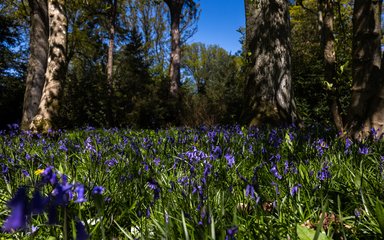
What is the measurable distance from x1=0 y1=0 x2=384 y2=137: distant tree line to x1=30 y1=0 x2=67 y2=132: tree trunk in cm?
2

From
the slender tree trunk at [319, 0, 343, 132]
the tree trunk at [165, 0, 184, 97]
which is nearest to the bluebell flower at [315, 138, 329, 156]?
the slender tree trunk at [319, 0, 343, 132]

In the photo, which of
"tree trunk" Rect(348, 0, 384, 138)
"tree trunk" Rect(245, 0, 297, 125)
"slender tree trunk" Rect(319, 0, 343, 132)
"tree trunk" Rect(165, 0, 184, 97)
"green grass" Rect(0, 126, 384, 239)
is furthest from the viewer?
"tree trunk" Rect(165, 0, 184, 97)

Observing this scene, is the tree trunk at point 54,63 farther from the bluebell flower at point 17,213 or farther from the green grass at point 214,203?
the bluebell flower at point 17,213

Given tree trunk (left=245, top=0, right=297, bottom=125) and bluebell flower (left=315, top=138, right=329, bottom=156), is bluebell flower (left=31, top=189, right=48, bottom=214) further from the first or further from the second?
tree trunk (left=245, top=0, right=297, bottom=125)

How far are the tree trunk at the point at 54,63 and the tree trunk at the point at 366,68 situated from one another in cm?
606

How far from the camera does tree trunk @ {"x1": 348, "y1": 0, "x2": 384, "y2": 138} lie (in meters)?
4.27

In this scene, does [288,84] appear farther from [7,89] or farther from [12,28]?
[12,28]

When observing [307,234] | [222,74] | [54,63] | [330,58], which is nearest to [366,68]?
[330,58]

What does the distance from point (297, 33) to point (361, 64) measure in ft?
67.3

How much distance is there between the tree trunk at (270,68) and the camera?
761 cm

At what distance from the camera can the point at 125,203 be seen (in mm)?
2074

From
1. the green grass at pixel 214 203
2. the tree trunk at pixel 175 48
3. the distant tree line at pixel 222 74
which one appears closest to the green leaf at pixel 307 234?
the green grass at pixel 214 203

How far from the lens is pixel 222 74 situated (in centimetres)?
3003

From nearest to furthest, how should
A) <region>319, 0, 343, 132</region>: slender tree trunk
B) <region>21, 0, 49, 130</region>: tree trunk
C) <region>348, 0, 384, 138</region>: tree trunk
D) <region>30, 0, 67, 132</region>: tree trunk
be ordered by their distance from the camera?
<region>348, 0, 384, 138</region>: tree trunk, <region>319, 0, 343, 132</region>: slender tree trunk, <region>30, 0, 67, 132</region>: tree trunk, <region>21, 0, 49, 130</region>: tree trunk
